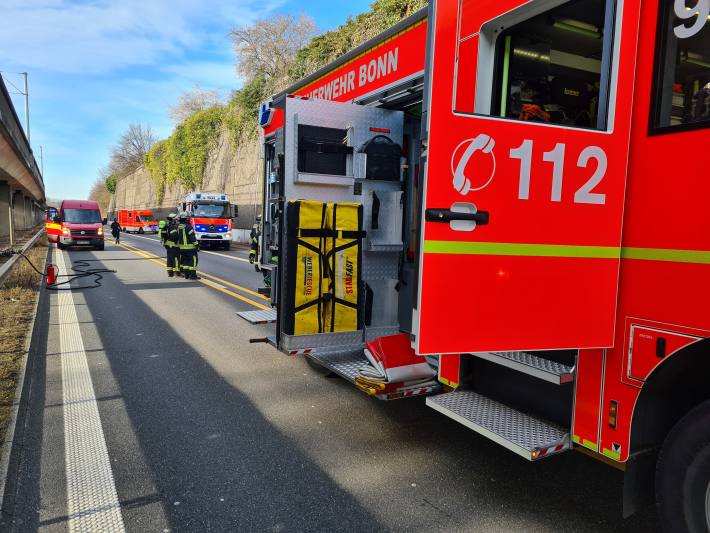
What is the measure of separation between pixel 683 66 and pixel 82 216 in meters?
26.4

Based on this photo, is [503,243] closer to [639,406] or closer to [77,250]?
[639,406]

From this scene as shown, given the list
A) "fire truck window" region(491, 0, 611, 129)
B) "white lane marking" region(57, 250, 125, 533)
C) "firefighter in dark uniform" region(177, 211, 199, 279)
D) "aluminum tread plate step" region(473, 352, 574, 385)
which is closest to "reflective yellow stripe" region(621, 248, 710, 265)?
"aluminum tread plate step" region(473, 352, 574, 385)

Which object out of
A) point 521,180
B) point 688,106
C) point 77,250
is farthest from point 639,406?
point 77,250

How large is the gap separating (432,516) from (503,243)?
1.66 metres

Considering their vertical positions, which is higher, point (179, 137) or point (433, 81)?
point (179, 137)

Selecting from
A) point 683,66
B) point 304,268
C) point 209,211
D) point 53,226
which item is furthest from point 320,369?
point 53,226

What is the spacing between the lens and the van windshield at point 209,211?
26.0 meters

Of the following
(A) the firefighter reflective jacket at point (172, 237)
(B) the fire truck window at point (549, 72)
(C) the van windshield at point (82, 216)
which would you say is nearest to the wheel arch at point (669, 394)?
(B) the fire truck window at point (549, 72)

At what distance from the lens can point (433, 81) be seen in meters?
2.31

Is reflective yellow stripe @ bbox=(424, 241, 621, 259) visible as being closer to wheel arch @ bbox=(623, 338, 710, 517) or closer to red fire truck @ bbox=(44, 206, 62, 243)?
wheel arch @ bbox=(623, 338, 710, 517)

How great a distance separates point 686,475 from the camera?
7.23ft

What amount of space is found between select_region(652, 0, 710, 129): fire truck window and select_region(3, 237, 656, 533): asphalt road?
2.18 m

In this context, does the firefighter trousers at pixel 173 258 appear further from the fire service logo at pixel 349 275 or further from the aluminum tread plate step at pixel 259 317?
the fire service logo at pixel 349 275

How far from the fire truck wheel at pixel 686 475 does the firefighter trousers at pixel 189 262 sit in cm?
1241
